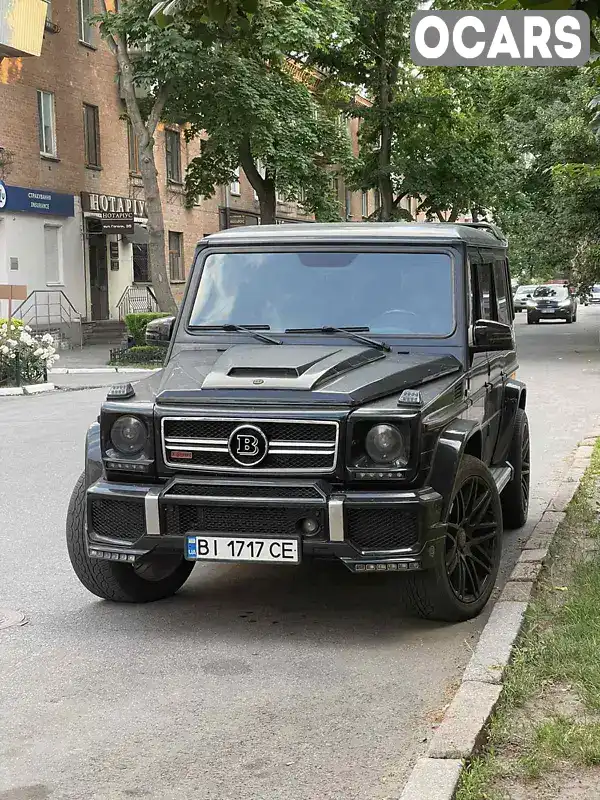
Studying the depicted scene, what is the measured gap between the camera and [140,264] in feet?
136

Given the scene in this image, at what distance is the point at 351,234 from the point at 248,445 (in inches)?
69.3

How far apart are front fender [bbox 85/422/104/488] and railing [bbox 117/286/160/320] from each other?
Answer: 33.3m

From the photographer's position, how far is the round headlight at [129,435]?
5.76 m

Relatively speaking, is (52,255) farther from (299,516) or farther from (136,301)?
(299,516)

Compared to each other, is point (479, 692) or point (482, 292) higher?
point (482, 292)

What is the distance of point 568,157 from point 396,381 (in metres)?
25.2

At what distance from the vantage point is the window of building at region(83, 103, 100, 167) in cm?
3709

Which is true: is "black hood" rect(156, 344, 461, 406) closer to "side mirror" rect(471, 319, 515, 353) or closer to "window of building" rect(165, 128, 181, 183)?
"side mirror" rect(471, 319, 515, 353)

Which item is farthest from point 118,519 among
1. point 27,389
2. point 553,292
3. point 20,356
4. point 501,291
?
point 553,292

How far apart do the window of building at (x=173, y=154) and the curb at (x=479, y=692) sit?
36915 millimetres

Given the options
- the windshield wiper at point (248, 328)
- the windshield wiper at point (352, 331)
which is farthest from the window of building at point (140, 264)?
the windshield wiper at point (352, 331)

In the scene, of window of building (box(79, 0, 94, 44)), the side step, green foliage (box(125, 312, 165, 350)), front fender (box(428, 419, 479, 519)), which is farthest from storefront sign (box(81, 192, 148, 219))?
front fender (box(428, 419, 479, 519))

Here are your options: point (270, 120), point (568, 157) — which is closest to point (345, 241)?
point (568, 157)

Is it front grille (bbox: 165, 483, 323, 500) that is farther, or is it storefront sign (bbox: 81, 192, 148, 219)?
storefront sign (bbox: 81, 192, 148, 219)
